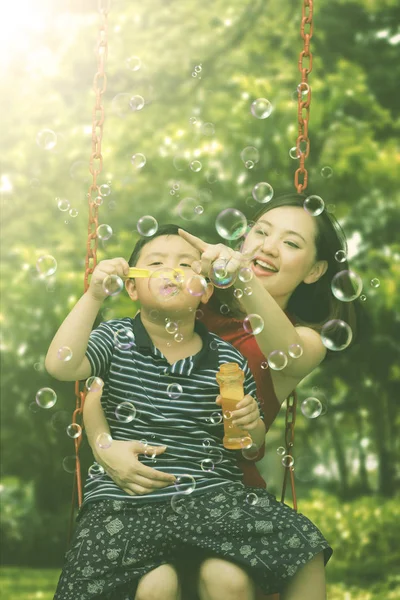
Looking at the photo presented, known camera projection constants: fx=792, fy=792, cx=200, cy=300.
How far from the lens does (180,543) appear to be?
1331 mm

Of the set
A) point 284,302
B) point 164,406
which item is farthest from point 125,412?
point 284,302

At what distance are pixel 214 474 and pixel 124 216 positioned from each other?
229cm

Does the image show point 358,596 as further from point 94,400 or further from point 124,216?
point 94,400

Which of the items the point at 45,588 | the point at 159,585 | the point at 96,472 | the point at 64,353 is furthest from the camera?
the point at 45,588

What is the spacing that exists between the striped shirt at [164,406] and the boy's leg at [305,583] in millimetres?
204

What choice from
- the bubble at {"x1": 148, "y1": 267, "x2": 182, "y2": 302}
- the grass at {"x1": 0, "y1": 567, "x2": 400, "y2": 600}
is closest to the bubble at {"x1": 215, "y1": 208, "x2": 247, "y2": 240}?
the bubble at {"x1": 148, "y1": 267, "x2": 182, "y2": 302}

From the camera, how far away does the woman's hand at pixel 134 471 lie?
142 cm

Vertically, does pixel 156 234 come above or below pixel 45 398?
above

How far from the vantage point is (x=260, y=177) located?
3.60 meters

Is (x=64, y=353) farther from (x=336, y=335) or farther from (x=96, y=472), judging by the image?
(x=336, y=335)

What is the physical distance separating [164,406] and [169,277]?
237 millimetres

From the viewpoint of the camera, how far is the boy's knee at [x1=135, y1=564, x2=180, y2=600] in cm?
129

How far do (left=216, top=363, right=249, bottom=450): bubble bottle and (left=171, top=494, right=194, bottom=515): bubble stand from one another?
134 millimetres

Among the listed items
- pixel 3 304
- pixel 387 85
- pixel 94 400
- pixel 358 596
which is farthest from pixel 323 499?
pixel 94 400
